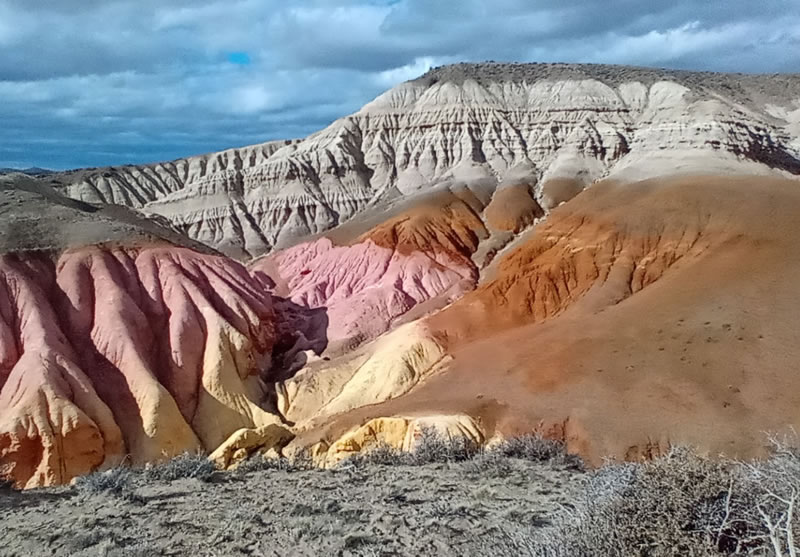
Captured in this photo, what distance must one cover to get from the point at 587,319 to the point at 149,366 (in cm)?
1694

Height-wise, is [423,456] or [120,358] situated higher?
[423,456]

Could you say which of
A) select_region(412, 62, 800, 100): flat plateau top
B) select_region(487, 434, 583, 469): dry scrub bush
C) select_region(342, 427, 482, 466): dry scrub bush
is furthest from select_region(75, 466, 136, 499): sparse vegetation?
select_region(412, 62, 800, 100): flat plateau top

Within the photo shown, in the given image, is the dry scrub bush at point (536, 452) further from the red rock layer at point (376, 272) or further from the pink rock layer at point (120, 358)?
the red rock layer at point (376, 272)

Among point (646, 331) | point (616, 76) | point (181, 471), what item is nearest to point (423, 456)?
point (181, 471)

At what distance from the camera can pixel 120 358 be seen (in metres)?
31.0

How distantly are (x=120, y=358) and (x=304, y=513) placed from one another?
23.3 metres

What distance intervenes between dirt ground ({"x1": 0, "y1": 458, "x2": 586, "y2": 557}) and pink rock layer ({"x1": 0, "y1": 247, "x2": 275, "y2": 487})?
51.1ft

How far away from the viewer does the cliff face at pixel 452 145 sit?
65.5 metres

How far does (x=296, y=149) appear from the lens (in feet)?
271

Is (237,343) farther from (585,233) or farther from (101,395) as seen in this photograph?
(585,233)

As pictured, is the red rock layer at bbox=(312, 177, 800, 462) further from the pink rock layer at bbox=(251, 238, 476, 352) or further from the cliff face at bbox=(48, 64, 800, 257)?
the cliff face at bbox=(48, 64, 800, 257)

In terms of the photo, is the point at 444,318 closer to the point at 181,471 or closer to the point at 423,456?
the point at 423,456

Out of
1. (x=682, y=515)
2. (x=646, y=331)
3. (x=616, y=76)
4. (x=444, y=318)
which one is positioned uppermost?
(x=616, y=76)

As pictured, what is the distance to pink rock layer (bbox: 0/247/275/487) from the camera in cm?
2667
